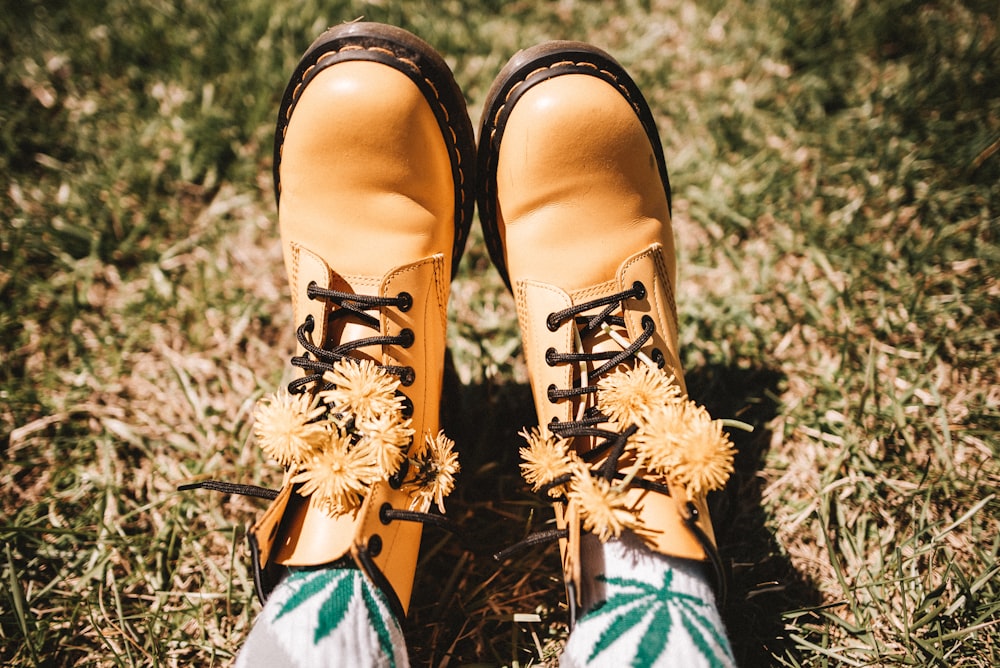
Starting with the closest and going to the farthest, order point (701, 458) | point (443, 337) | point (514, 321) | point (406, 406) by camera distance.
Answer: point (701, 458) → point (406, 406) → point (443, 337) → point (514, 321)

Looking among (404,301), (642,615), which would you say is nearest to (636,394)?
(642,615)

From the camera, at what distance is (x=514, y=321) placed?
1.50 meters

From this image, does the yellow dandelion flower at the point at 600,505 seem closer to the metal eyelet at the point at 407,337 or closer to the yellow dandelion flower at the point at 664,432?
the yellow dandelion flower at the point at 664,432

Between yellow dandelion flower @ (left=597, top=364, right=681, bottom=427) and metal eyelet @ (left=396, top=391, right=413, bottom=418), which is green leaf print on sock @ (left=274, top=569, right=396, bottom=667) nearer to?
metal eyelet @ (left=396, top=391, right=413, bottom=418)

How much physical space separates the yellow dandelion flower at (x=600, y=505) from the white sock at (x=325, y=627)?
36 cm

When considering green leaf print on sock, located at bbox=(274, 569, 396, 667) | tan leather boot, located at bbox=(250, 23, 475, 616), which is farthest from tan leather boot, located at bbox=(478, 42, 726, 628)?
green leaf print on sock, located at bbox=(274, 569, 396, 667)

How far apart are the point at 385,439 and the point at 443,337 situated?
0.34m

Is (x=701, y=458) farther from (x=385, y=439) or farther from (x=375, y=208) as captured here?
(x=375, y=208)

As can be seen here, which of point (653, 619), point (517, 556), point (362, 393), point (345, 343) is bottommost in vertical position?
point (653, 619)

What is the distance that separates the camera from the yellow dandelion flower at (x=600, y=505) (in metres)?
0.87

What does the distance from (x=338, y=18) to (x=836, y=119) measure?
1494 millimetres

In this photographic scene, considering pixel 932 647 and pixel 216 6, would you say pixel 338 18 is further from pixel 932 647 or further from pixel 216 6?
pixel 932 647

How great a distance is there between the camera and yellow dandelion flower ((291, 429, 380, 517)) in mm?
878

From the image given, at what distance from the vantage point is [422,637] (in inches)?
47.8
